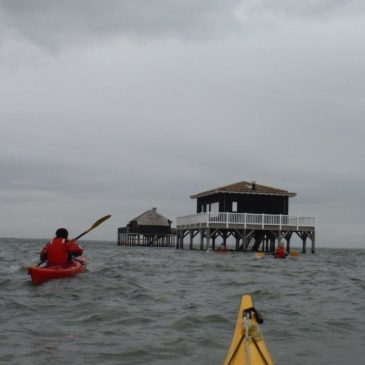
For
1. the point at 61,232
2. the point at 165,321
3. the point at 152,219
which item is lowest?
the point at 165,321

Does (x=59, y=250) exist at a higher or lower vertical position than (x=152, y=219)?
lower

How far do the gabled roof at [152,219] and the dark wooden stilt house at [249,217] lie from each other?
23.5 meters

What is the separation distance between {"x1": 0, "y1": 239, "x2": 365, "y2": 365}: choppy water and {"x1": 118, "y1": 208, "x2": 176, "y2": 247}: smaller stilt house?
50.1 m

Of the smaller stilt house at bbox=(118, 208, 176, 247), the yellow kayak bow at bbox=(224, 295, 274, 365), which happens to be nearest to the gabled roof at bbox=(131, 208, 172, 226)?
the smaller stilt house at bbox=(118, 208, 176, 247)

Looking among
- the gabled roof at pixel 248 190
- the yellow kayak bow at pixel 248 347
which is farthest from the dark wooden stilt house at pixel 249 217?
the yellow kayak bow at pixel 248 347

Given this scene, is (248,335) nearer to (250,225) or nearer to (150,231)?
(250,225)

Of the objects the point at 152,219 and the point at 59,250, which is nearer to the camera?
the point at 59,250

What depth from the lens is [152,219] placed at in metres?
67.5

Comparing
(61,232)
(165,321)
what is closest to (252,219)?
(61,232)

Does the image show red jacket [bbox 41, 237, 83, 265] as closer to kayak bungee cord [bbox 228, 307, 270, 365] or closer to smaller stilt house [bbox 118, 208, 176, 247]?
kayak bungee cord [bbox 228, 307, 270, 365]

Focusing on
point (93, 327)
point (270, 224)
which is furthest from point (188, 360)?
point (270, 224)

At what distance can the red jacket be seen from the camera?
615 inches

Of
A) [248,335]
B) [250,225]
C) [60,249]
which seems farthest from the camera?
[250,225]

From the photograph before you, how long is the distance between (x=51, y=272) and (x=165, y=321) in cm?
644
